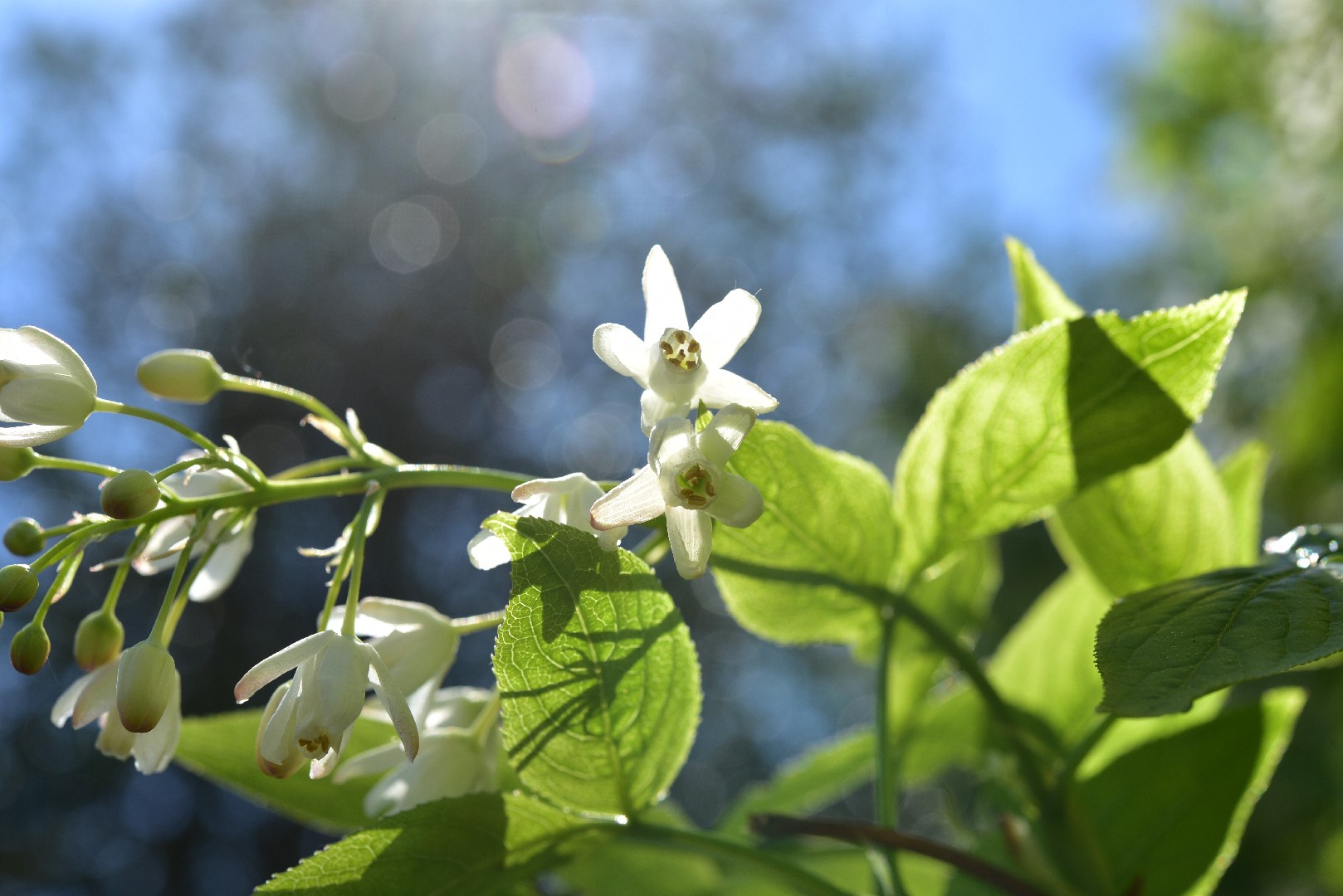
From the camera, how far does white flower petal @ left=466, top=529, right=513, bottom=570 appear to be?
2.04 ft

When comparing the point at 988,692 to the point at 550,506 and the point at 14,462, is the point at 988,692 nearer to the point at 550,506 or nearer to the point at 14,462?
the point at 550,506

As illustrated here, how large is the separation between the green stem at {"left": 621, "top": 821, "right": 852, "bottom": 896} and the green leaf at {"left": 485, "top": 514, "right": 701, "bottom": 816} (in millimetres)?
17

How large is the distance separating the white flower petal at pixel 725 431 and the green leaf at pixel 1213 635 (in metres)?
0.21

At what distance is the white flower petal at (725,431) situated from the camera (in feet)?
1.82

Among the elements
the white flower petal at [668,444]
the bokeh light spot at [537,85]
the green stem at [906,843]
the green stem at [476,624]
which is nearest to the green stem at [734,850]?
the green stem at [906,843]

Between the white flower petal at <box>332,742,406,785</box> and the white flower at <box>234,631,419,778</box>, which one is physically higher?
Result: the white flower at <box>234,631,419,778</box>

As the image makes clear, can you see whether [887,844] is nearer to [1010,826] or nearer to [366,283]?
[1010,826]

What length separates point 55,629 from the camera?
18.8 ft

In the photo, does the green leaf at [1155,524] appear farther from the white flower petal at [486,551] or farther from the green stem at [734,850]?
the white flower petal at [486,551]

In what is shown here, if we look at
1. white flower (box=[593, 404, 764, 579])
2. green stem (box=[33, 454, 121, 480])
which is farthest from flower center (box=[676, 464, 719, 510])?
green stem (box=[33, 454, 121, 480])

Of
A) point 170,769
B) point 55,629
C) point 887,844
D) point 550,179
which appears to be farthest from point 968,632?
point 550,179

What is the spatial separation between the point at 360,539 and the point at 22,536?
0.58 ft

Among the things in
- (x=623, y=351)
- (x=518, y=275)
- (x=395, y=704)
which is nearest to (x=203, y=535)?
(x=395, y=704)

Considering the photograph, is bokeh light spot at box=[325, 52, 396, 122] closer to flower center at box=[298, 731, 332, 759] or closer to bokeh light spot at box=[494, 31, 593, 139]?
bokeh light spot at box=[494, 31, 593, 139]
